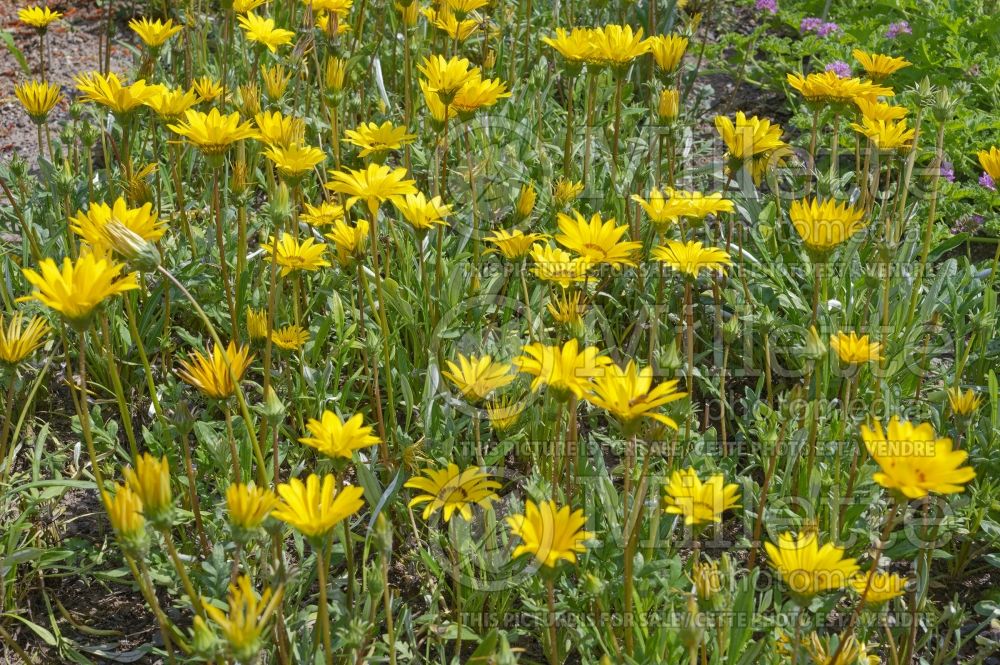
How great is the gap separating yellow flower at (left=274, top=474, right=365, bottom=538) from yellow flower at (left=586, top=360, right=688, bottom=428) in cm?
42

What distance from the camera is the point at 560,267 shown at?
2162 millimetres

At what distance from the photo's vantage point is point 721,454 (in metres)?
2.44

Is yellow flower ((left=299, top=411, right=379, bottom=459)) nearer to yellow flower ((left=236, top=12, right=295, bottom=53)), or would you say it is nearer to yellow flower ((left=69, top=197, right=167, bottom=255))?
yellow flower ((left=69, top=197, right=167, bottom=255))

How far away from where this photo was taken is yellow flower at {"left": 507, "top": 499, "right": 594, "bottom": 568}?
5.14 feet

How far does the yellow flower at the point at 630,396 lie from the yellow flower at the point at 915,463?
32 cm

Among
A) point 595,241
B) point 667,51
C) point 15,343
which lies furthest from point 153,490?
point 667,51

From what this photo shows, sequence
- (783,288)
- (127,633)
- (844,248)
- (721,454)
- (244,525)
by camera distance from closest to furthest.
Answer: (244,525), (127,633), (721,454), (783,288), (844,248)

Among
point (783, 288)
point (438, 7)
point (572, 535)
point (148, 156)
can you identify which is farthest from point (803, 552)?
point (148, 156)

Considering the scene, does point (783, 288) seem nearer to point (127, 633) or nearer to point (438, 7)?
point (438, 7)

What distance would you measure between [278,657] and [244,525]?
0.56m

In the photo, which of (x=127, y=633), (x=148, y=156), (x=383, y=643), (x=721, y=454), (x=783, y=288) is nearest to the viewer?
(x=383, y=643)

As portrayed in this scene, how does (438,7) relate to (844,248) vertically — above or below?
above

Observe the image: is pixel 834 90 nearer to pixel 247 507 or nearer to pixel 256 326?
pixel 256 326

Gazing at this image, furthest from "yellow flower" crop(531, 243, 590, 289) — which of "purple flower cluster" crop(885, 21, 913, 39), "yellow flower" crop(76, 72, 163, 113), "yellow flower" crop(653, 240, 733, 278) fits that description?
"purple flower cluster" crop(885, 21, 913, 39)
